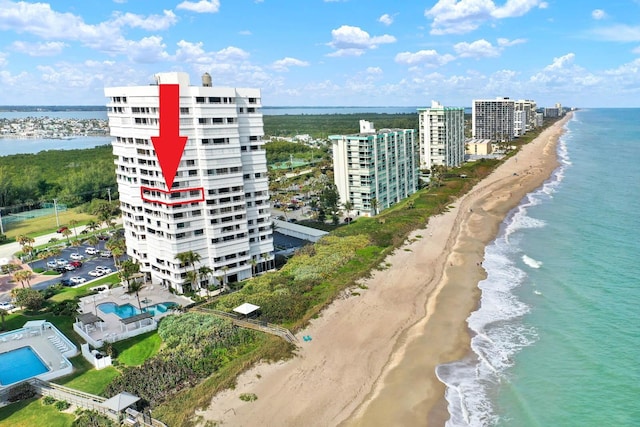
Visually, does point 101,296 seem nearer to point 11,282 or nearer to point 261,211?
point 11,282

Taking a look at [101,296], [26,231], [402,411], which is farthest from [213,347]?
[26,231]

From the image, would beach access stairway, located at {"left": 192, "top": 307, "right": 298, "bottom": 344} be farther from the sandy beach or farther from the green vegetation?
the green vegetation

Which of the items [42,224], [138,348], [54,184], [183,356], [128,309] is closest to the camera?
[183,356]

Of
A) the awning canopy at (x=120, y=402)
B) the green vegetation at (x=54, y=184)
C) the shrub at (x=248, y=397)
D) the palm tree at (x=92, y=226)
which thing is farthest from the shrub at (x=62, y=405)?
the green vegetation at (x=54, y=184)

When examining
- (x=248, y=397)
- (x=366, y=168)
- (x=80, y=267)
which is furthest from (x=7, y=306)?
(x=366, y=168)

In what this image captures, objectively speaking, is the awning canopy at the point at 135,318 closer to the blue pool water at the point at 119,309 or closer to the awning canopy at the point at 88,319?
the awning canopy at the point at 88,319

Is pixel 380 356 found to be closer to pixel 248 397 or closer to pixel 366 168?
pixel 248 397
